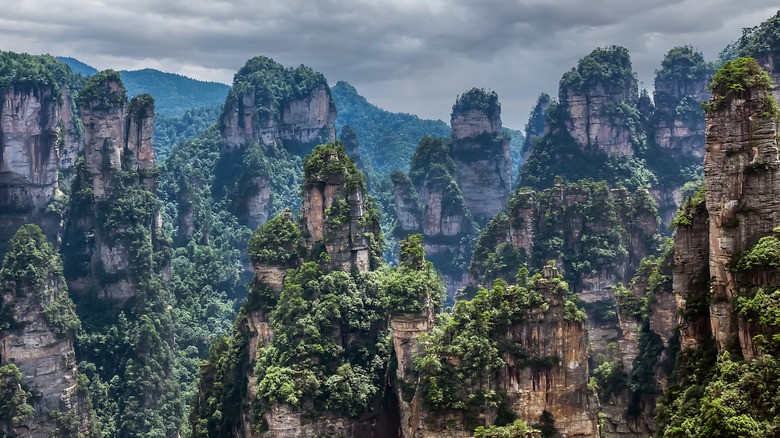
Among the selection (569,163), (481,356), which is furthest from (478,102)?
(481,356)

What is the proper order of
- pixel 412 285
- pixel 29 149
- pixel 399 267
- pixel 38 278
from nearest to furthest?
pixel 412 285, pixel 399 267, pixel 38 278, pixel 29 149

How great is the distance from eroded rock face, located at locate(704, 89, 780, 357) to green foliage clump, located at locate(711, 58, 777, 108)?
0.15 metres


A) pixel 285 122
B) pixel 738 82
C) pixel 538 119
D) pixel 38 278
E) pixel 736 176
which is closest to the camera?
pixel 736 176

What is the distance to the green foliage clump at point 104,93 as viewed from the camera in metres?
92.4

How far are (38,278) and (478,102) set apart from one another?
2596 inches

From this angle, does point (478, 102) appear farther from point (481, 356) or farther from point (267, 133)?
point (481, 356)

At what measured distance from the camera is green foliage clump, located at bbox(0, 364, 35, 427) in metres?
67.1

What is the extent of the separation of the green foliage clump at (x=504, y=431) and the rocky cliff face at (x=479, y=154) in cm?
8590

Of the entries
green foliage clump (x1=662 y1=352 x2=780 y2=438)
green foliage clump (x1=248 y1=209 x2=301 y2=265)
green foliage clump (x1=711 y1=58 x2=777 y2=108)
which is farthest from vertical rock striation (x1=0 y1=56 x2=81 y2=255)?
green foliage clump (x1=662 y1=352 x2=780 y2=438)

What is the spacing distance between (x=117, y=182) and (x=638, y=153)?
2176 inches

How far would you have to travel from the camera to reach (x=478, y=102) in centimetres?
12350

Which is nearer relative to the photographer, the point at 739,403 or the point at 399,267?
the point at 739,403

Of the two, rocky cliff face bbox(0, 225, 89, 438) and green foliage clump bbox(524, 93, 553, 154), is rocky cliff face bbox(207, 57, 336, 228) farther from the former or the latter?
Answer: rocky cliff face bbox(0, 225, 89, 438)

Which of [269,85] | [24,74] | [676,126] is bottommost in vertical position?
[676,126]
